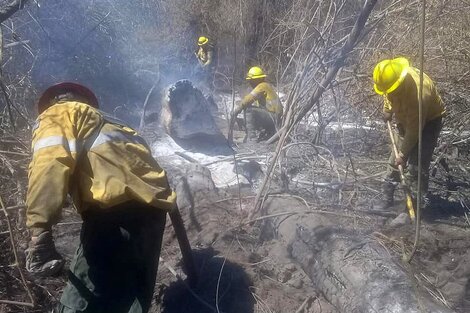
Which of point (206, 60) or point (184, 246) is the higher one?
point (206, 60)

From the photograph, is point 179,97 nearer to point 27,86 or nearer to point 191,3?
point 27,86

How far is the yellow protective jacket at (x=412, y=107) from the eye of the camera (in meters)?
4.04

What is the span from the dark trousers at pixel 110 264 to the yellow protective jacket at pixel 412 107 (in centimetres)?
274

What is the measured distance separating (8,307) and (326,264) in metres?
2.22

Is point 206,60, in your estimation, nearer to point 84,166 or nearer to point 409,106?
point 409,106

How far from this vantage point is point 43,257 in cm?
221

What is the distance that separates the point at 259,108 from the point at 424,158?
3223mm

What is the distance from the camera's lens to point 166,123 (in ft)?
21.3

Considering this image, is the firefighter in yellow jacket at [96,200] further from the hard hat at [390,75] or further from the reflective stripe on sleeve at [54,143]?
the hard hat at [390,75]

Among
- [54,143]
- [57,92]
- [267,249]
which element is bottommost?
[267,249]

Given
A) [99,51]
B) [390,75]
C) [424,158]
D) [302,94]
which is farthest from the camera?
[99,51]

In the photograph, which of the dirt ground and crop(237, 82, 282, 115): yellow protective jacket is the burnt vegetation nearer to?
the dirt ground

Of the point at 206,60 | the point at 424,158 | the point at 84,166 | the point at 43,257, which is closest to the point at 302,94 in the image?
the point at 424,158

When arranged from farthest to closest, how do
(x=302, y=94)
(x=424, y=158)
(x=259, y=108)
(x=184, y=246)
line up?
(x=259, y=108) < (x=302, y=94) < (x=424, y=158) < (x=184, y=246)
